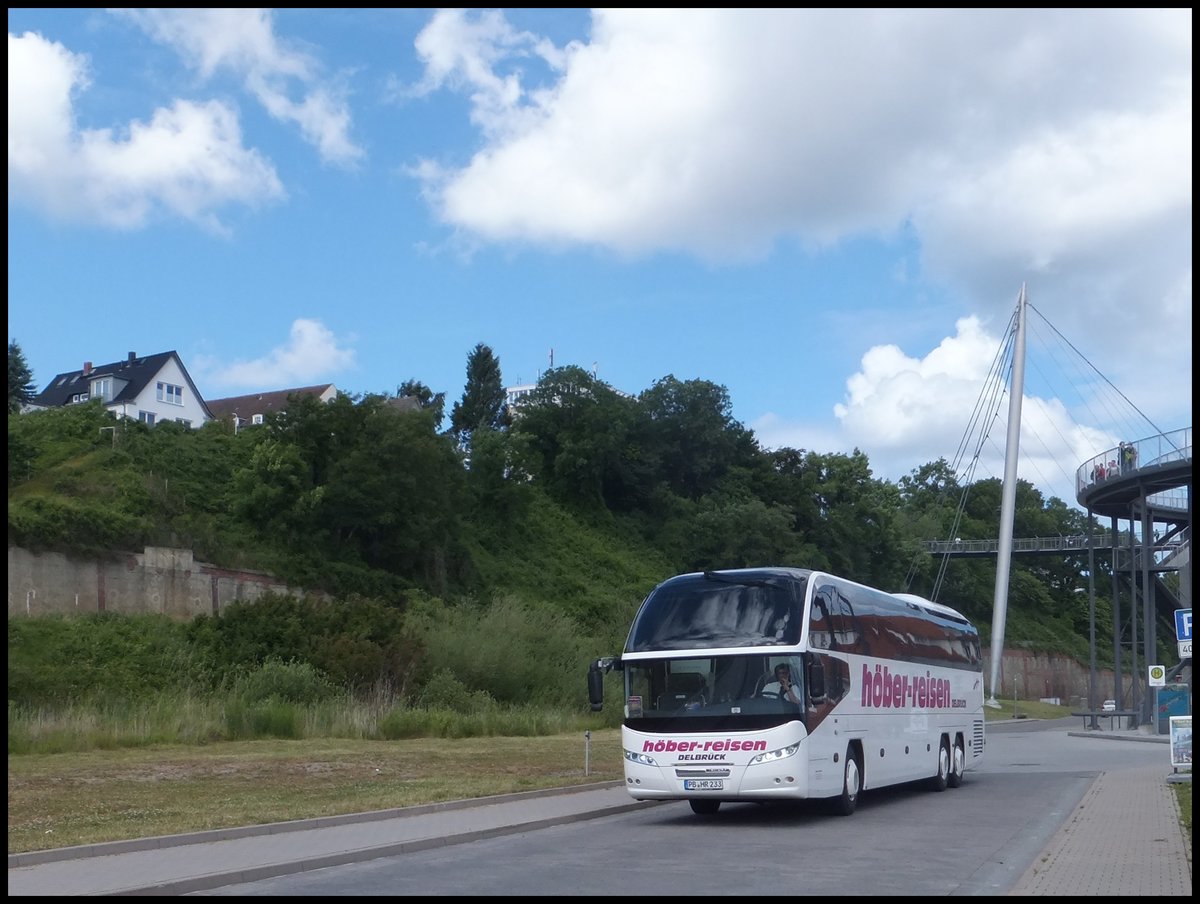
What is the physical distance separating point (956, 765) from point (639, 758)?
33.3ft

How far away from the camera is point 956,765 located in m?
25.4

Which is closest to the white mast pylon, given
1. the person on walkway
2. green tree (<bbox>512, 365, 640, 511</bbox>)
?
the person on walkway

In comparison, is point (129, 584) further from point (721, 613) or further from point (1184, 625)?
point (1184, 625)

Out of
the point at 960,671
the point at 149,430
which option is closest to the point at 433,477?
the point at 149,430

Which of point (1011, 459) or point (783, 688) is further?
point (1011, 459)

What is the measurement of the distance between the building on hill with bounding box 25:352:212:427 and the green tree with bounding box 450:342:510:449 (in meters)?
20.9

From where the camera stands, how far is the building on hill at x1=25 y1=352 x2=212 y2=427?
269ft

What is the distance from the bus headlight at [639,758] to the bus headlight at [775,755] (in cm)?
139

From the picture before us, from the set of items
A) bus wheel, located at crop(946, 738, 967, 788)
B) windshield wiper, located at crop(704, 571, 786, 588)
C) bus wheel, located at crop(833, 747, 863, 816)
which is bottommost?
bus wheel, located at crop(946, 738, 967, 788)

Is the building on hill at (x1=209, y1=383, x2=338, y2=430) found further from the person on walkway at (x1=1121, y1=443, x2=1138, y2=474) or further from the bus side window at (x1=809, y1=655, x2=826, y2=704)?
the bus side window at (x1=809, y1=655, x2=826, y2=704)

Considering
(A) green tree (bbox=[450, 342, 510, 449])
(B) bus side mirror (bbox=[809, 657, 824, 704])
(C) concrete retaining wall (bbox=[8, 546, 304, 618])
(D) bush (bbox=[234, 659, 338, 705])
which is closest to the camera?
(B) bus side mirror (bbox=[809, 657, 824, 704])

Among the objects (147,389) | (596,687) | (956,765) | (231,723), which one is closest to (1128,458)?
(956,765)

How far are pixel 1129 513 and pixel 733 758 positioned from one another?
44.9 metres

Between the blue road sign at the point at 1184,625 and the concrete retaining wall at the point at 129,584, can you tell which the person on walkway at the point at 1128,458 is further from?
the concrete retaining wall at the point at 129,584
